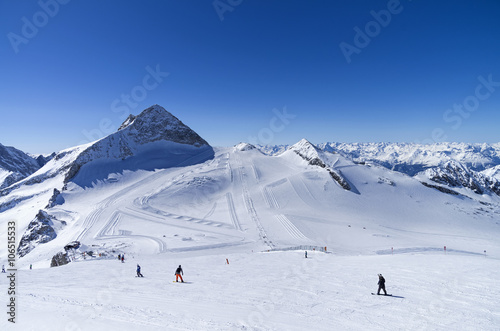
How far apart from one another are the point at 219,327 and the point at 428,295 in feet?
41.6

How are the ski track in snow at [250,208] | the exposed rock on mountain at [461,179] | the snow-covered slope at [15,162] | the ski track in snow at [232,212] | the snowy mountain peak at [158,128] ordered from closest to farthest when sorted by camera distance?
the ski track in snow at [250,208]
the ski track in snow at [232,212]
the exposed rock on mountain at [461,179]
the snowy mountain peak at [158,128]
the snow-covered slope at [15,162]

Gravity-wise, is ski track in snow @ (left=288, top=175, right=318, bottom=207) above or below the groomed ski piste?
above

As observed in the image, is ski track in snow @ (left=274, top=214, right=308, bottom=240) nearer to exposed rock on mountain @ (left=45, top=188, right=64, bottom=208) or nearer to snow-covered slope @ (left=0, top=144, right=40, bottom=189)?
exposed rock on mountain @ (left=45, top=188, right=64, bottom=208)

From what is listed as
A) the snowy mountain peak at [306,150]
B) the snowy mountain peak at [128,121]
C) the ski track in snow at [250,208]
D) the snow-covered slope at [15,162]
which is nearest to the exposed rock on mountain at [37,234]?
the ski track in snow at [250,208]

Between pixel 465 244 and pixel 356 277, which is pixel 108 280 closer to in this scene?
pixel 356 277

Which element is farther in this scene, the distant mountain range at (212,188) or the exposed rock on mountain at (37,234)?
the distant mountain range at (212,188)

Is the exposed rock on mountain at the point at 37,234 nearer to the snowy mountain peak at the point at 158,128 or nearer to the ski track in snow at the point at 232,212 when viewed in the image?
the ski track in snow at the point at 232,212

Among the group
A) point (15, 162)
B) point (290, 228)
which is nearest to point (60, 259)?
point (290, 228)

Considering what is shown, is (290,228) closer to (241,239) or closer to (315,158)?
Answer: (241,239)

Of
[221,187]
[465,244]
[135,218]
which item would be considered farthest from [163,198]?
[465,244]

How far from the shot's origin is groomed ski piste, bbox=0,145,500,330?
36.7ft

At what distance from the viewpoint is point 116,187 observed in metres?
69.4

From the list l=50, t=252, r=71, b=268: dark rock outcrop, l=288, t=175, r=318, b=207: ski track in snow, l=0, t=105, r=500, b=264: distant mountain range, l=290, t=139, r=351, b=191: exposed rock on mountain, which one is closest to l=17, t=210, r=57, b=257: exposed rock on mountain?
l=0, t=105, r=500, b=264: distant mountain range

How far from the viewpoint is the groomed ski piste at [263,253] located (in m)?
11.2
